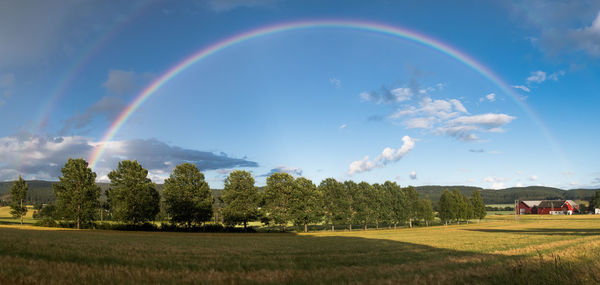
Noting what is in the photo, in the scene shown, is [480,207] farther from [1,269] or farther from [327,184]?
[1,269]

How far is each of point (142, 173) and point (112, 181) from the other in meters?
6.80

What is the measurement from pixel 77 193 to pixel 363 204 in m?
78.2

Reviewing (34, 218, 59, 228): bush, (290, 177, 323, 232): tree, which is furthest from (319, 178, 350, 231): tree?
(34, 218, 59, 228): bush

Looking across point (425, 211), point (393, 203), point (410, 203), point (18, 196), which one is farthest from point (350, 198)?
point (18, 196)

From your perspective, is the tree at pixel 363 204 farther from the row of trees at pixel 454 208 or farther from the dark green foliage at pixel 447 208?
the row of trees at pixel 454 208

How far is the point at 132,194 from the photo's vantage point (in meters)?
71.6

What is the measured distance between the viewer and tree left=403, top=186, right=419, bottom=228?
118 m

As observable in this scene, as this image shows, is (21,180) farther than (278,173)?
Yes

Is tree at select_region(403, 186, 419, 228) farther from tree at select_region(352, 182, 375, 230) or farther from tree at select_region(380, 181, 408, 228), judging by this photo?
tree at select_region(352, 182, 375, 230)

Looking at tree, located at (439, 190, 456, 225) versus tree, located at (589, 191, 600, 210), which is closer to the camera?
tree, located at (439, 190, 456, 225)

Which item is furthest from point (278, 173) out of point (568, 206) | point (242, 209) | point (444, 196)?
point (568, 206)

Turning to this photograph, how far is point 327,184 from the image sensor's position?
4126 inches

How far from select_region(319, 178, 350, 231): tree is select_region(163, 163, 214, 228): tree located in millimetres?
38952

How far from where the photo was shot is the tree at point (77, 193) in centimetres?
7156
